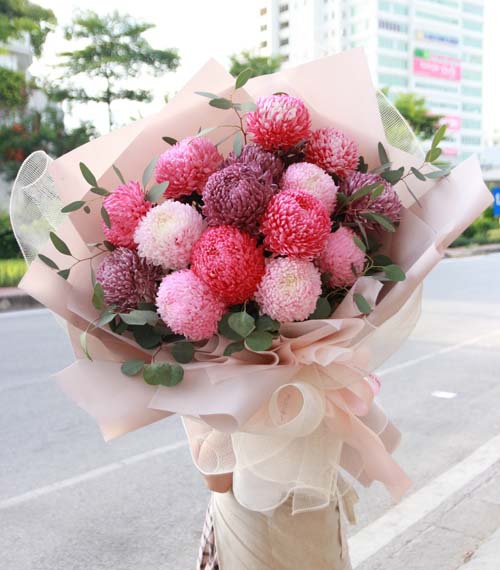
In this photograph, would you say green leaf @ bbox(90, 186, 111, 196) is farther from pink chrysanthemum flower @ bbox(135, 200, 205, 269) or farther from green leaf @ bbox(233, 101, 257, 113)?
green leaf @ bbox(233, 101, 257, 113)

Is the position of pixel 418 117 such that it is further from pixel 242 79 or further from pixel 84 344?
pixel 84 344

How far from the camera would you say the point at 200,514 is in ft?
12.5

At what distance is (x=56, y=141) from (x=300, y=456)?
22.3 meters

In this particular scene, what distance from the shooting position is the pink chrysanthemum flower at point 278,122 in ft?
4.36

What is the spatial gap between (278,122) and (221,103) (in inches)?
4.4

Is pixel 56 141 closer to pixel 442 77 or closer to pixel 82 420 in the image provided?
pixel 82 420

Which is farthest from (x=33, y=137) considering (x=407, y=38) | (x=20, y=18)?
(x=407, y=38)

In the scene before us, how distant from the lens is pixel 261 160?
4.36 ft

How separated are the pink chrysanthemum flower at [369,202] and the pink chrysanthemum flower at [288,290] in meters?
0.14

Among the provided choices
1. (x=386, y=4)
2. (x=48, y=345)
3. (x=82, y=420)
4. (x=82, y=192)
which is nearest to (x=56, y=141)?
(x=48, y=345)

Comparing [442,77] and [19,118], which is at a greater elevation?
[19,118]

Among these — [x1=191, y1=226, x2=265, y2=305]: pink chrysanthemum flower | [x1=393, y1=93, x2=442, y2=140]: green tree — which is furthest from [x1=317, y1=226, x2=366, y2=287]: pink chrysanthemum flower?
[x1=393, y1=93, x2=442, y2=140]: green tree

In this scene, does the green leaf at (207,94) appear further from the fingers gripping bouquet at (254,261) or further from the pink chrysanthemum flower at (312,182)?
the pink chrysanthemum flower at (312,182)

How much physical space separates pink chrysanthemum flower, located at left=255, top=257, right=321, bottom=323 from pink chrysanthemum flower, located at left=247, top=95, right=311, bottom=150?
0.75 ft
